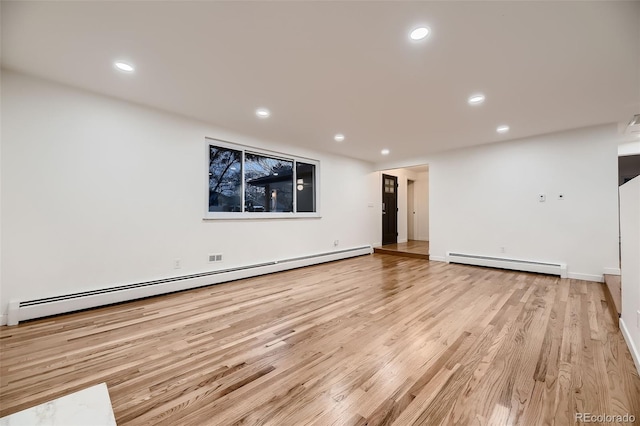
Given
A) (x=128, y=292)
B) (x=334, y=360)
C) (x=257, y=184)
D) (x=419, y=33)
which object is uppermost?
(x=419, y=33)

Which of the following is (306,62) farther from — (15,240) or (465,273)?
(465,273)

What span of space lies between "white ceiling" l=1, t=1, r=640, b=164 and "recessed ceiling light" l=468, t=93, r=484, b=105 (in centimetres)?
9

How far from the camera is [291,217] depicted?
522 cm

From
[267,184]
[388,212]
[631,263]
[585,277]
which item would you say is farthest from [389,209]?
[631,263]

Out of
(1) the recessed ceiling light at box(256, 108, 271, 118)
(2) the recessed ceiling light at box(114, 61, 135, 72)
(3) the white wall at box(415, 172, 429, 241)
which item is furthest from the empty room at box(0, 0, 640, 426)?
(3) the white wall at box(415, 172, 429, 241)

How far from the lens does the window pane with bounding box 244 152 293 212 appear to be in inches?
183

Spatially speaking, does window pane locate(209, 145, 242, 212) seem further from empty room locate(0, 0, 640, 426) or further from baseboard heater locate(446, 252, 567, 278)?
baseboard heater locate(446, 252, 567, 278)

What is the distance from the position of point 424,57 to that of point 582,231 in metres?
4.28

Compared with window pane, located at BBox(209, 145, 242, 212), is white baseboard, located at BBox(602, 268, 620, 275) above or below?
below

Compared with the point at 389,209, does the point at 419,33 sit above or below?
above

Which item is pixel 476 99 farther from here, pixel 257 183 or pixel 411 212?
pixel 411 212

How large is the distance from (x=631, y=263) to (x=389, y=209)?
19.1ft

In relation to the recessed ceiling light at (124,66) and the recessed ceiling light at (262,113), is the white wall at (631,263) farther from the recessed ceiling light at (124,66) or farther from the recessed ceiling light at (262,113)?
the recessed ceiling light at (124,66)

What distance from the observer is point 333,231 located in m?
6.11
